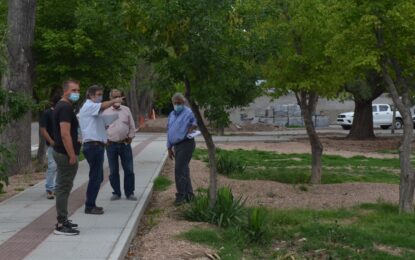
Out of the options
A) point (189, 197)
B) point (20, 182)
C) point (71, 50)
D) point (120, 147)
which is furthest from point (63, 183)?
point (71, 50)

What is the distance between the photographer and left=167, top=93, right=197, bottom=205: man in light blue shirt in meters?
10.1

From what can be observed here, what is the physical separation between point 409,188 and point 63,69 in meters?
8.80

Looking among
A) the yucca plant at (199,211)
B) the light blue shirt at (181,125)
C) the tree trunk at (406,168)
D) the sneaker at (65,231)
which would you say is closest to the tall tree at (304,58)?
the tree trunk at (406,168)

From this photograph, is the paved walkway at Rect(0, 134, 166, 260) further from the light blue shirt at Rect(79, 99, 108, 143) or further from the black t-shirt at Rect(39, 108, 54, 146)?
the black t-shirt at Rect(39, 108, 54, 146)

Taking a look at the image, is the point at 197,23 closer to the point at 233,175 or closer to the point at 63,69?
the point at 233,175

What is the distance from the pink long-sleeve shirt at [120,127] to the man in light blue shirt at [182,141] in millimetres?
654

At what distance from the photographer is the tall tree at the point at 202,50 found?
862 centimetres

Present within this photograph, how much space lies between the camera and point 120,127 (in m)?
10.2

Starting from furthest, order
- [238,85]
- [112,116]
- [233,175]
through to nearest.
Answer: [233,175] → [112,116] → [238,85]

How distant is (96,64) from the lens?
16484mm

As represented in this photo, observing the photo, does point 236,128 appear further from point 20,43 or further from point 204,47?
point 204,47

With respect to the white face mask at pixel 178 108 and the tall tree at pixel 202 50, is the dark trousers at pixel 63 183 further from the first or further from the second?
the white face mask at pixel 178 108

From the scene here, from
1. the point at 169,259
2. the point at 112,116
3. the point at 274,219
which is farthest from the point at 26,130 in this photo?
the point at 169,259

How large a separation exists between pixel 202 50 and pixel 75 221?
2776mm
